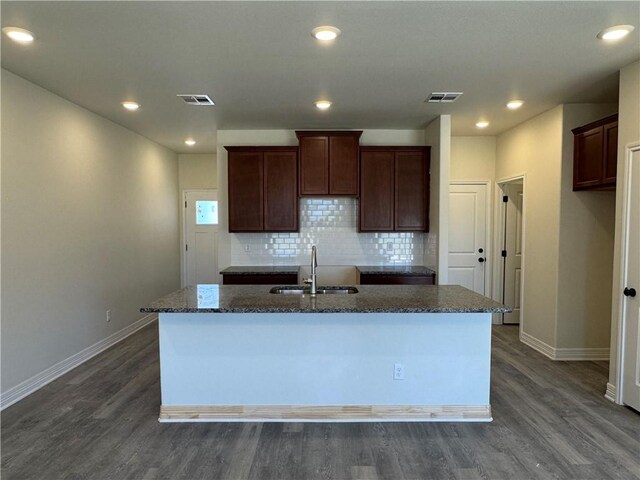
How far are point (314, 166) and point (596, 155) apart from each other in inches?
113

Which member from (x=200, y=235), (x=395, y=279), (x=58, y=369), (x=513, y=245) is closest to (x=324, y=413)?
(x=395, y=279)

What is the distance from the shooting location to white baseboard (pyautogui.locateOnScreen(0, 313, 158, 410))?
3.06 metres

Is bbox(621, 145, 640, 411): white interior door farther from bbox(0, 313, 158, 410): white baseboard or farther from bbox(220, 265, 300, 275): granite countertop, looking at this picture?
bbox(0, 313, 158, 410): white baseboard

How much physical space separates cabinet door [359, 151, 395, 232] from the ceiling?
61cm

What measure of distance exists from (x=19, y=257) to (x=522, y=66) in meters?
4.30

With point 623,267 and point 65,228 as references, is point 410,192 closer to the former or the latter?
point 623,267

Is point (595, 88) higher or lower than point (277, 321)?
higher

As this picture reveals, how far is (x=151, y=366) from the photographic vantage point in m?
3.90

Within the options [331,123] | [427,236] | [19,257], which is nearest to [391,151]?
[331,123]

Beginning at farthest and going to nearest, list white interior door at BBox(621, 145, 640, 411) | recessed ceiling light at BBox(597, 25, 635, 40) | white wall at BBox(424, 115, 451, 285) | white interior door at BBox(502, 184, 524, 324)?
white interior door at BBox(502, 184, 524, 324) → white wall at BBox(424, 115, 451, 285) → white interior door at BBox(621, 145, 640, 411) → recessed ceiling light at BBox(597, 25, 635, 40)

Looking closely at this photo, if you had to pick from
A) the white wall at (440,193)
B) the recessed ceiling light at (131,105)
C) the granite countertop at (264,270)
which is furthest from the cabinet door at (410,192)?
the recessed ceiling light at (131,105)

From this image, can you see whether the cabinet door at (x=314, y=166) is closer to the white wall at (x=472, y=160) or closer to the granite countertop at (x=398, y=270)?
the granite countertop at (x=398, y=270)

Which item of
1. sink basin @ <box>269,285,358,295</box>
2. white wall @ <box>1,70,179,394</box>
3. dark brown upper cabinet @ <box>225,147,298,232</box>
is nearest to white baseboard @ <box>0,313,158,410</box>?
white wall @ <box>1,70,179,394</box>

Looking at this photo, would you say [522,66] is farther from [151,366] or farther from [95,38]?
[151,366]
